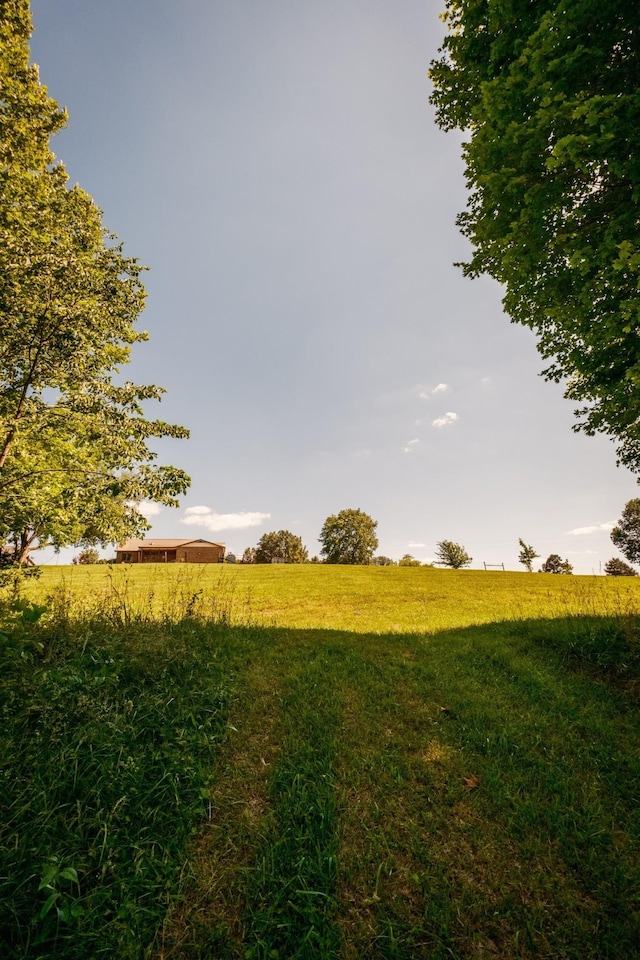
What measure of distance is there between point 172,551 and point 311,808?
72522mm

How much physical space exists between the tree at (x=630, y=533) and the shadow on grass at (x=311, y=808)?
7536 centimetres

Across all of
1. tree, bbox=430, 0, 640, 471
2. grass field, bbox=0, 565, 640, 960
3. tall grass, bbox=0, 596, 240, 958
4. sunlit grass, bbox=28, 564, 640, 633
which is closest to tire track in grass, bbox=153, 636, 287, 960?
grass field, bbox=0, 565, 640, 960

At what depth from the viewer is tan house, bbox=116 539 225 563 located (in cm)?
6675

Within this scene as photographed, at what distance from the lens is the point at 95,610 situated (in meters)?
6.54

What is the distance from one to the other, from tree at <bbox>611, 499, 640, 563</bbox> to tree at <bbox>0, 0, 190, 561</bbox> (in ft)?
260

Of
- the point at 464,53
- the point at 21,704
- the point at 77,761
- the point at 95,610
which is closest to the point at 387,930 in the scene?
the point at 77,761

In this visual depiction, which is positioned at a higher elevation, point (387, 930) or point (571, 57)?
point (571, 57)

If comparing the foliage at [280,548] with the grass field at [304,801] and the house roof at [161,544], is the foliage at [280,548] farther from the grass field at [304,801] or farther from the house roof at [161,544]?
the grass field at [304,801]

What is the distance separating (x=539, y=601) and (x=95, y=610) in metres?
13.5

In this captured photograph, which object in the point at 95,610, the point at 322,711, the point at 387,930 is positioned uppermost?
the point at 95,610

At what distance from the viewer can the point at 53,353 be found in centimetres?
785

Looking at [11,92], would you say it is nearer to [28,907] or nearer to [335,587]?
[28,907]

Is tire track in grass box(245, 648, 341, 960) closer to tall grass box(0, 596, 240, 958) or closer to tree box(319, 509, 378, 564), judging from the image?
tall grass box(0, 596, 240, 958)

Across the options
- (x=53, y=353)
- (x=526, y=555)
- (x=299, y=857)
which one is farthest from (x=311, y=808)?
(x=526, y=555)
